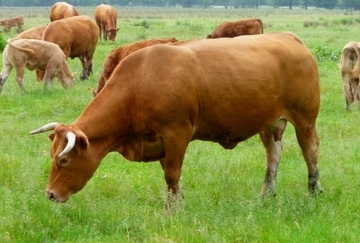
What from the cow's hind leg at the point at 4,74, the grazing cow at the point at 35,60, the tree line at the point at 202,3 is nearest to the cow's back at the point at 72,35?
the grazing cow at the point at 35,60

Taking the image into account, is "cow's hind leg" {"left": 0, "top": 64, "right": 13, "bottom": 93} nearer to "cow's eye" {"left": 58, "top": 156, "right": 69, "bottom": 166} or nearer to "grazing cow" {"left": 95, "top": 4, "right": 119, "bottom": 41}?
"cow's eye" {"left": 58, "top": 156, "right": 69, "bottom": 166}

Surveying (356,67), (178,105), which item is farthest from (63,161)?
(356,67)

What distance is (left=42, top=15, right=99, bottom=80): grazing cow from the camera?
19344 mm

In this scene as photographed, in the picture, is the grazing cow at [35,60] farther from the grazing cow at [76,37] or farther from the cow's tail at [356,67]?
the cow's tail at [356,67]

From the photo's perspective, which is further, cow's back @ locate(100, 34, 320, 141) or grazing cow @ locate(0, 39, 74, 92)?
grazing cow @ locate(0, 39, 74, 92)

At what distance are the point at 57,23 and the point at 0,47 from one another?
5909 millimetres

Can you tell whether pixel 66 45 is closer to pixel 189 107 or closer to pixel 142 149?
pixel 142 149

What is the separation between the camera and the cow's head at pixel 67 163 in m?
6.83

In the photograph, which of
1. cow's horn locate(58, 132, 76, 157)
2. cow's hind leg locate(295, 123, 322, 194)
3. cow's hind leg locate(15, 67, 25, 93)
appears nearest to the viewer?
cow's horn locate(58, 132, 76, 157)

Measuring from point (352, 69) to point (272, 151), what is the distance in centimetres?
666

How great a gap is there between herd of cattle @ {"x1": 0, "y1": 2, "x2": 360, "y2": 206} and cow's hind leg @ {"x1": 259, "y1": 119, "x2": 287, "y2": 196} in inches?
0.4

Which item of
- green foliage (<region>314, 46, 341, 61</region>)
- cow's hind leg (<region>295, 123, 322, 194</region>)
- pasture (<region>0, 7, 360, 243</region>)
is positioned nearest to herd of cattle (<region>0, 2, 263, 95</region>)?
pasture (<region>0, 7, 360, 243</region>)

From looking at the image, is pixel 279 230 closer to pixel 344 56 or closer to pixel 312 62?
pixel 312 62

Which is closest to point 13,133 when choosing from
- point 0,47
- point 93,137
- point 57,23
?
point 93,137
